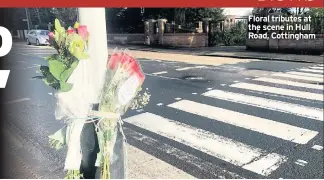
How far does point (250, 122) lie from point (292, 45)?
50.9 feet

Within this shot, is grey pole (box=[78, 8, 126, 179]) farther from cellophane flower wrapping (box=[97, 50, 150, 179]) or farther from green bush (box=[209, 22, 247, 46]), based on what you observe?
green bush (box=[209, 22, 247, 46])

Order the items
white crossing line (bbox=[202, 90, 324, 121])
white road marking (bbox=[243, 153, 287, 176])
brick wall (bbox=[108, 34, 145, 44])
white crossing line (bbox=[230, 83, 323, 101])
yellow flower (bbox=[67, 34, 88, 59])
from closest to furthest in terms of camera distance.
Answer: yellow flower (bbox=[67, 34, 88, 59]) → white road marking (bbox=[243, 153, 287, 176]) → white crossing line (bbox=[202, 90, 324, 121]) → white crossing line (bbox=[230, 83, 323, 101]) → brick wall (bbox=[108, 34, 145, 44])

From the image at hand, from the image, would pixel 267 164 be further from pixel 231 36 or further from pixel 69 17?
pixel 231 36

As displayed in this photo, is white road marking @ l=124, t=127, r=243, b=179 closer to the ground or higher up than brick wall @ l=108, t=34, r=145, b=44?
closer to the ground

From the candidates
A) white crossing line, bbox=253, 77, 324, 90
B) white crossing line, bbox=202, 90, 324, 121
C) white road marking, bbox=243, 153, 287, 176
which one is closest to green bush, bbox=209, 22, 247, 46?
white crossing line, bbox=253, 77, 324, 90

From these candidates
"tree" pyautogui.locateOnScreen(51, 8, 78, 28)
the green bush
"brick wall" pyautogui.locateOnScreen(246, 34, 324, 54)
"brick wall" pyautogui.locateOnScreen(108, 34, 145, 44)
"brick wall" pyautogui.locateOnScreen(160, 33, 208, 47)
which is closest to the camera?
"tree" pyautogui.locateOnScreen(51, 8, 78, 28)

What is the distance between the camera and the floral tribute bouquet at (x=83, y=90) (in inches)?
70.8

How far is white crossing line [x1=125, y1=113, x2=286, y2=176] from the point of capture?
418 cm

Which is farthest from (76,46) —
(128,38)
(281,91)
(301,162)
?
(128,38)

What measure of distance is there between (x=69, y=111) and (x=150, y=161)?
2505mm

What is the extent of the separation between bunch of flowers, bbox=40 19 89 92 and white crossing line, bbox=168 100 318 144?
419cm

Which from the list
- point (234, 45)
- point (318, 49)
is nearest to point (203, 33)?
point (234, 45)

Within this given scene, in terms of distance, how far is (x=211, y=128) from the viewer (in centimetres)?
555

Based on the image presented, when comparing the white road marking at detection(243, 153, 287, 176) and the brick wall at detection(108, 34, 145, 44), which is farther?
the brick wall at detection(108, 34, 145, 44)
